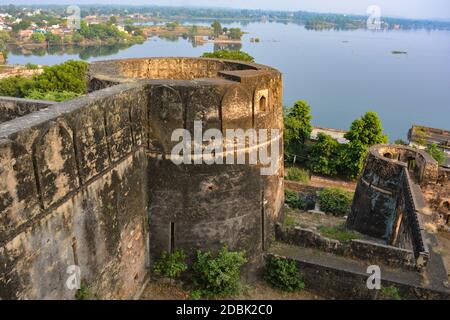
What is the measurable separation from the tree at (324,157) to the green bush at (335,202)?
579 cm

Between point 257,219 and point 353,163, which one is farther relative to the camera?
point 353,163

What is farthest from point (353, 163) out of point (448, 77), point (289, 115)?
point (448, 77)

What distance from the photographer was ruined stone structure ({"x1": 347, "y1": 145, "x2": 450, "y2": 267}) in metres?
9.22

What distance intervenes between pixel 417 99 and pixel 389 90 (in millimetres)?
4148

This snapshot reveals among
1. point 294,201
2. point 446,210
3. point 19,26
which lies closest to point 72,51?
point 19,26

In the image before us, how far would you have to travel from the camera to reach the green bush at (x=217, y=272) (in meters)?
7.41

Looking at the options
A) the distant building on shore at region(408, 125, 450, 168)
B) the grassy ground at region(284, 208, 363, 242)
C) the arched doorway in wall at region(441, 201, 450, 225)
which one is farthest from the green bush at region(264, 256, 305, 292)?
the distant building on shore at region(408, 125, 450, 168)

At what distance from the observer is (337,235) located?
9.47 m

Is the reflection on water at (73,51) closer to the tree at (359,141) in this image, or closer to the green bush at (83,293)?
the tree at (359,141)

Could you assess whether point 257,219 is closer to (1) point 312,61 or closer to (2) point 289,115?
(2) point 289,115

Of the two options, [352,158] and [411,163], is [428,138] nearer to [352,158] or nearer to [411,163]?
[352,158]

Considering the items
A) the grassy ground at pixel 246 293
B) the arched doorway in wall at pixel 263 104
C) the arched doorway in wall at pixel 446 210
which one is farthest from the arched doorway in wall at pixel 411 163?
the arched doorway in wall at pixel 263 104

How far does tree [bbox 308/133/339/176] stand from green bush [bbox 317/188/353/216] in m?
5.79

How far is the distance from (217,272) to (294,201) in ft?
25.1
